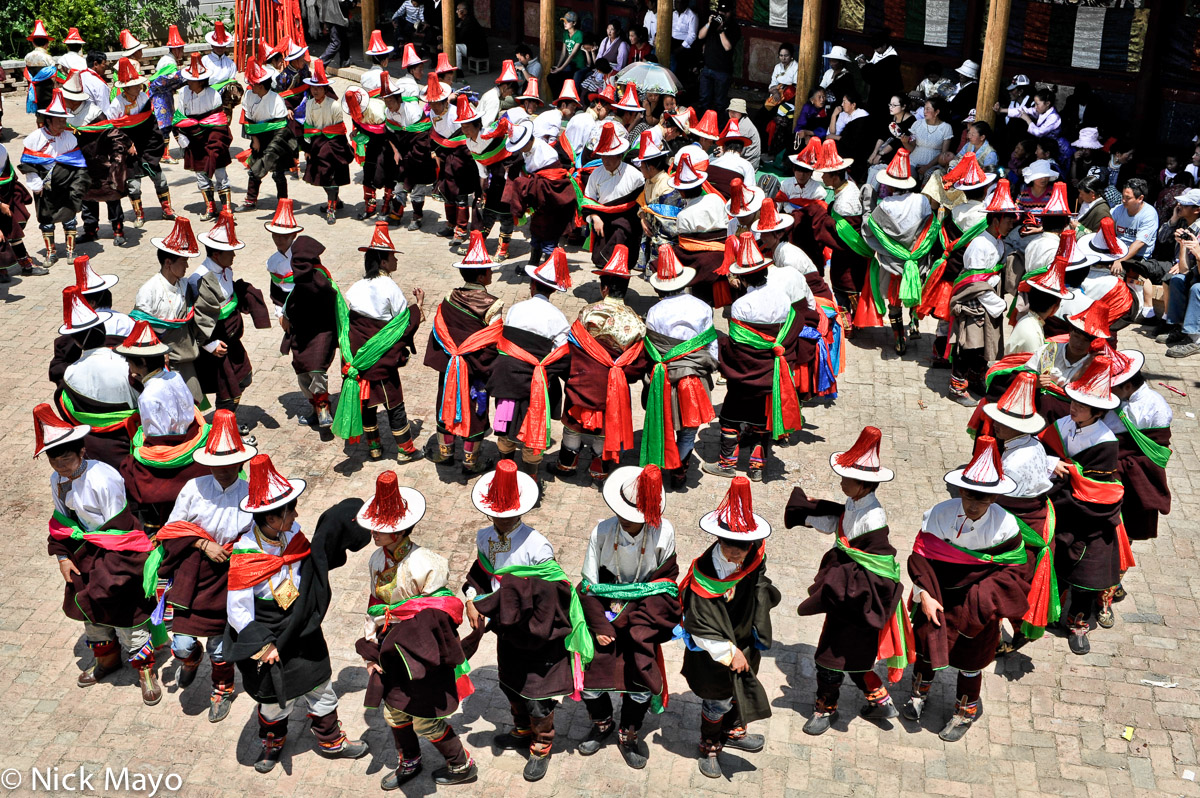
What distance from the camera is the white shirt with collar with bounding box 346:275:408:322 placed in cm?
880

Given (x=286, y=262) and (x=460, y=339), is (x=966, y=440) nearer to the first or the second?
(x=460, y=339)

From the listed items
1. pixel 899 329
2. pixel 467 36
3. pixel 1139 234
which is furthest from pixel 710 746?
pixel 467 36

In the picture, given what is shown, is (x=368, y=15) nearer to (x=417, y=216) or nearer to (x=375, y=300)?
(x=417, y=216)

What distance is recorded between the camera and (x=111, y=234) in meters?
14.0

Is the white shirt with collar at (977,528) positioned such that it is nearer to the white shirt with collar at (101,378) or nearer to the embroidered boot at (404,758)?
the embroidered boot at (404,758)

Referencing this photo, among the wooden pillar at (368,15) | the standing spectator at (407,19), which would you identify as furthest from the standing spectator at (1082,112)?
the wooden pillar at (368,15)

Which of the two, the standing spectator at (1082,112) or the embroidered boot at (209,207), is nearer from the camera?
the standing spectator at (1082,112)

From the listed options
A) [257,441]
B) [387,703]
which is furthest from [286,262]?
[387,703]

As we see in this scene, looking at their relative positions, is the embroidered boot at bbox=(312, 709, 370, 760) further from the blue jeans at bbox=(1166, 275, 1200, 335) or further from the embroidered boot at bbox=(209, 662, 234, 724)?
the blue jeans at bbox=(1166, 275, 1200, 335)

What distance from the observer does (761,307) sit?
28.8ft

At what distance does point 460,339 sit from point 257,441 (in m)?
2.20

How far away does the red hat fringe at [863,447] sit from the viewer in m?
5.86

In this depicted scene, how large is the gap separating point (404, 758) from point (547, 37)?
541 inches

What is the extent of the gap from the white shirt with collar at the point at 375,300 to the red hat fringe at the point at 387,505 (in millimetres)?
3518
